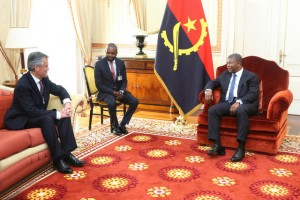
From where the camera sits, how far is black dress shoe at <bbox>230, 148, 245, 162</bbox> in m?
3.47

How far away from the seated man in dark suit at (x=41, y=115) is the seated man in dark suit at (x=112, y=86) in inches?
42.6

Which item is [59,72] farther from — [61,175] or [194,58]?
[61,175]

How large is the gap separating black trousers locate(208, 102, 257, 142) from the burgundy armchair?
76 mm

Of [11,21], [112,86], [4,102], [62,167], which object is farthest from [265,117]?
[11,21]

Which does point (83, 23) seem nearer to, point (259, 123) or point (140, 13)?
point (140, 13)

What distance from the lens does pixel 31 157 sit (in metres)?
2.96

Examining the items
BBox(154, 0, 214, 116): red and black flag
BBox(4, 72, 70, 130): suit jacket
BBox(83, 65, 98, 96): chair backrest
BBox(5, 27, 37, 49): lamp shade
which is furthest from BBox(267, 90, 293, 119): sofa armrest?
BBox(5, 27, 37, 49): lamp shade

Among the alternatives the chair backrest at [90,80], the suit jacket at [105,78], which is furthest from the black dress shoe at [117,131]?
the chair backrest at [90,80]

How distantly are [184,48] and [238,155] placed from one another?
161 centimetres

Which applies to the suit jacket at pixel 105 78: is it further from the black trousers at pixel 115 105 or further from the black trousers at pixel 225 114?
the black trousers at pixel 225 114

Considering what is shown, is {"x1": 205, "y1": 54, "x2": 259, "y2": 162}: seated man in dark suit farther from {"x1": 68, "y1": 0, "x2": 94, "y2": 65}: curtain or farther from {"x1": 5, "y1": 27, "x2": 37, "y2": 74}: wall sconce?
{"x1": 68, "y1": 0, "x2": 94, "y2": 65}: curtain

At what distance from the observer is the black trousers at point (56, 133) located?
3.12 m

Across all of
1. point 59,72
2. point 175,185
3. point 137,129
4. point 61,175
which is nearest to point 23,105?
point 61,175

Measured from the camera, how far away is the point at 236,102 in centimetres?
370
